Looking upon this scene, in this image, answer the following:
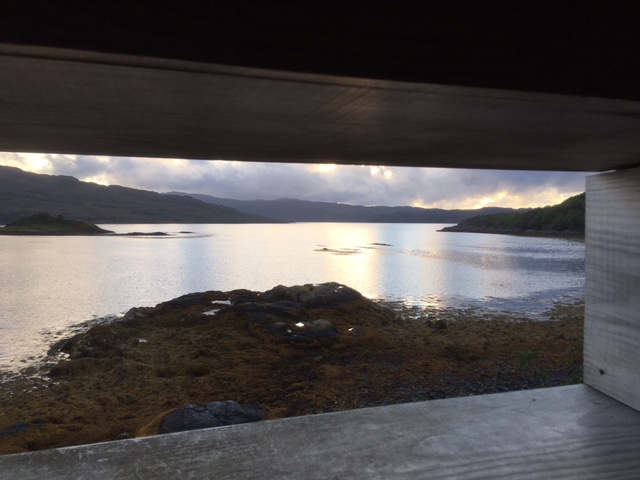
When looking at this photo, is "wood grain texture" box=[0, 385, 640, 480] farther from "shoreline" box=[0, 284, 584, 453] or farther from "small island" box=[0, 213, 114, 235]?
"small island" box=[0, 213, 114, 235]

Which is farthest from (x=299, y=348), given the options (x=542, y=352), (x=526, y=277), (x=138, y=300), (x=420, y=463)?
(x=526, y=277)

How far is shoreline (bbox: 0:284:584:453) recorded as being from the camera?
5477 mm

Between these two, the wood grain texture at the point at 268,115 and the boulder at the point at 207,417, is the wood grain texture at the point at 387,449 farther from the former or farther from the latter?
the boulder at the point at 207,417

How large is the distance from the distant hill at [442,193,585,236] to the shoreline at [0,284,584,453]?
196ft

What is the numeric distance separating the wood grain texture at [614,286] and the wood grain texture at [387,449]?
0.19 meters

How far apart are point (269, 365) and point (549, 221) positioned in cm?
7272

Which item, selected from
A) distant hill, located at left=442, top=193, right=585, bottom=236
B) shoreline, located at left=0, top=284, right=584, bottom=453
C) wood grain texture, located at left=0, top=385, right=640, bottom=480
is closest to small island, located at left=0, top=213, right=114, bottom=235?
shoreline, located at left=0, top=284, right=584, bottom=453

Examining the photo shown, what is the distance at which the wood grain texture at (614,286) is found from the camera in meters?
1.90

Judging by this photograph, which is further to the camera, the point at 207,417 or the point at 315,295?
the point at 315,295

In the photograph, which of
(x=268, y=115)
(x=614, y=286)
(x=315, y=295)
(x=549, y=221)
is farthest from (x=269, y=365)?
(x=549, y=221)

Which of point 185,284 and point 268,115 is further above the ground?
point 268,115

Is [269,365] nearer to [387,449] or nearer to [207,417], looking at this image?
[207,417]

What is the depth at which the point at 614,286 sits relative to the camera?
200 centimetres

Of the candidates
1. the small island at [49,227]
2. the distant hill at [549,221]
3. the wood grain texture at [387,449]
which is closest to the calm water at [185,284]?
the wood grain texture at [387,449]
